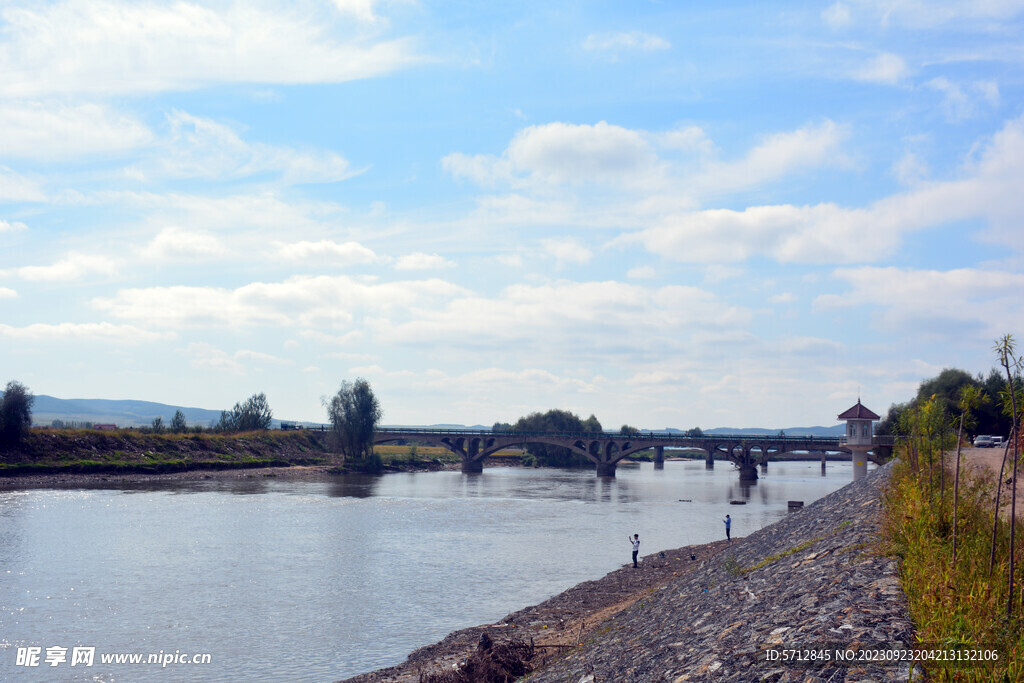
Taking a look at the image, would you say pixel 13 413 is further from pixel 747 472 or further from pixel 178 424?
pixel 747 472

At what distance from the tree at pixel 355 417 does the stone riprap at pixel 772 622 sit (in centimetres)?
11668

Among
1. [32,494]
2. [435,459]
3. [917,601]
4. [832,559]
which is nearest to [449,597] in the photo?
[832,559]

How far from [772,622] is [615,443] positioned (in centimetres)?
13240

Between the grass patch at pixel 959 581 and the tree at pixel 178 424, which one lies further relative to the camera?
the tree at pixel 178 424

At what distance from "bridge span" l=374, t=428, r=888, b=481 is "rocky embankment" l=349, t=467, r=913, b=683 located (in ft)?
335

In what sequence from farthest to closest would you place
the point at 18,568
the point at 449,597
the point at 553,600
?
the point at 18,568 < the point at 449,597 < the point at 553,600

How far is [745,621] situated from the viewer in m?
14.8

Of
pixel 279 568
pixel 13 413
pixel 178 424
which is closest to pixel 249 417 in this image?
pixel 178 424

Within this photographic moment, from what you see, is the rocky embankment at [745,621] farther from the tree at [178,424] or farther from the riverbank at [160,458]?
the tree at [178,424]

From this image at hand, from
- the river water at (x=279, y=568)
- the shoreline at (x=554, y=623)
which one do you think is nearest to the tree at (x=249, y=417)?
the river water at (x=279, y=568)

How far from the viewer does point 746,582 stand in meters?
20.4

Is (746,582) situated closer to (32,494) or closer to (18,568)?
(18,568)

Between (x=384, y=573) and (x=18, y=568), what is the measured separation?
66.1 ft

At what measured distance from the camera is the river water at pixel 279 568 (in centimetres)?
2683
